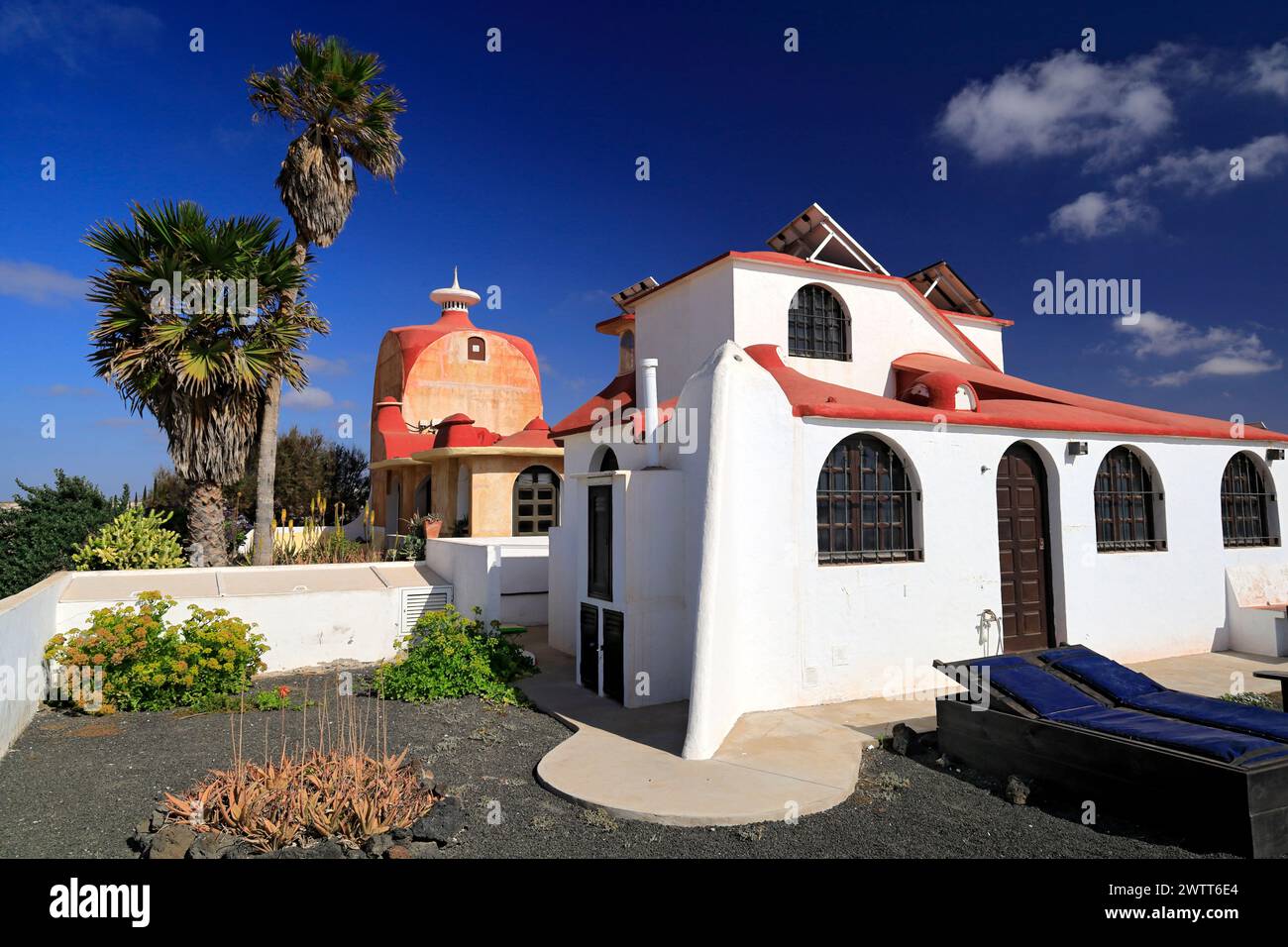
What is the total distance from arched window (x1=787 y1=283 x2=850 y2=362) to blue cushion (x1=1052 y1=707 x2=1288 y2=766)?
701cm

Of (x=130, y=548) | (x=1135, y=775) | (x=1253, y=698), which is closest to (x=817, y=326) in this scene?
(x=1253, y=698)

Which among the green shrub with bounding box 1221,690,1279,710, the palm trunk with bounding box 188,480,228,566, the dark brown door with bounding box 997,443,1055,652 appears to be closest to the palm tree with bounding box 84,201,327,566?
the palm trunk with bounding box 188,480,228,566

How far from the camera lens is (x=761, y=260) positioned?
440 inches

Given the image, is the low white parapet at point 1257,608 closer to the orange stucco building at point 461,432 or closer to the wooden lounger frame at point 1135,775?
the wooden lounger frame at point 1135,775

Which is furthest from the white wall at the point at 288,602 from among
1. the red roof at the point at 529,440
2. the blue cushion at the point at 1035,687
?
the blue cushion at the point at 1035,687

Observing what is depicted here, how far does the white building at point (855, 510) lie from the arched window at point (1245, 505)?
0.04 metres

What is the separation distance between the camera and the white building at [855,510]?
25.5ft

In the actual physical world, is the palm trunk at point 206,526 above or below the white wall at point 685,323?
below

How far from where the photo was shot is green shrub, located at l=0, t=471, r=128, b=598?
39.3 ft

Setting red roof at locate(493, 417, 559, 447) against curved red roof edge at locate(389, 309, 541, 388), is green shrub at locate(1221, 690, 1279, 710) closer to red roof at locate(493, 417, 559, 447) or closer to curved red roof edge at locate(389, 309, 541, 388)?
red roof at locate(493, 417, 559, 447)

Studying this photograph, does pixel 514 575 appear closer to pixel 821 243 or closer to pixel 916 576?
pixel 916 576

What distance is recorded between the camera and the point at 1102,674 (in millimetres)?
6723

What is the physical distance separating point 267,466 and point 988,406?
1251 cm

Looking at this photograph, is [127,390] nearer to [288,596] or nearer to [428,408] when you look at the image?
[288,596]
